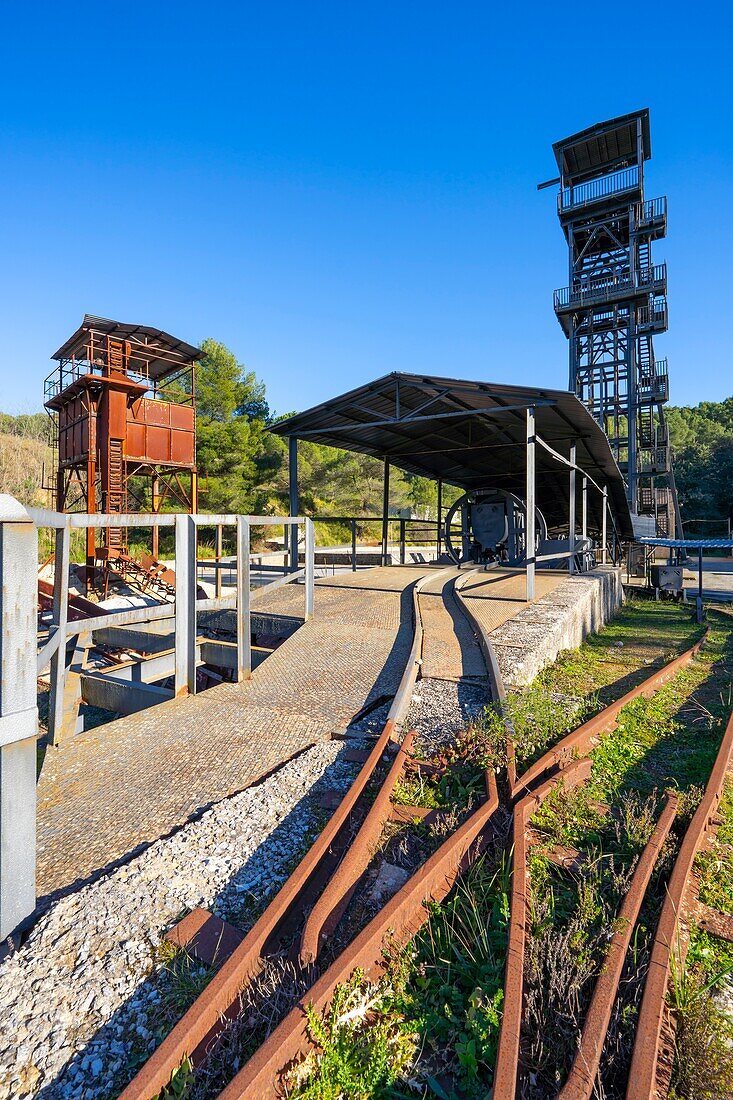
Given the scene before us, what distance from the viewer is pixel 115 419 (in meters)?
16.8

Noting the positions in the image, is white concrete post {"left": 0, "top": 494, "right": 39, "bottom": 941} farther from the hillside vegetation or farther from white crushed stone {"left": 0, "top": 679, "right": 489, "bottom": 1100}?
the hillside vegetation

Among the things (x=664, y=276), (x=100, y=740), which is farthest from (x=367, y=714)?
(x=664, y=276)

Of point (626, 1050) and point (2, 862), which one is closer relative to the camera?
point (626, 1050)

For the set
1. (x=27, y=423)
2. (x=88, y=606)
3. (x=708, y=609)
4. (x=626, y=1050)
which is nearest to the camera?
(x=626, y=1050)

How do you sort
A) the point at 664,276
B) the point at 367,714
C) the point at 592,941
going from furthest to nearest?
the point at 664,276, the point at 367,714, the point at 592,941

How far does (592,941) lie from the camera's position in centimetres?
195

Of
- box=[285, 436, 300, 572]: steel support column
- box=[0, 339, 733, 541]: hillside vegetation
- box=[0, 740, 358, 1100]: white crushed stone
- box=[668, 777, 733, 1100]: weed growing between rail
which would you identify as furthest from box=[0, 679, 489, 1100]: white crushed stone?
box=[0, 339, 733, 541]: hillside vegetation

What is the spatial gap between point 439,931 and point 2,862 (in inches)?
66.9

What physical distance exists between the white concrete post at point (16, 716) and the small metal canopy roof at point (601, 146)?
3876 centimetres

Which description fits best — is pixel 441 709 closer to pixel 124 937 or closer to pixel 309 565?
pixel 124 937

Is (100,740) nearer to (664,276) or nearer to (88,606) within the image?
(88,606)

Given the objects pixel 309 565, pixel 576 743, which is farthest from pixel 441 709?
pixel 309 565

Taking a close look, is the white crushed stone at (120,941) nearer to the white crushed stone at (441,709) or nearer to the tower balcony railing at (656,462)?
the white crushed stone at (441,709)

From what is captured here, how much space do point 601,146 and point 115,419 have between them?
3187 cm
